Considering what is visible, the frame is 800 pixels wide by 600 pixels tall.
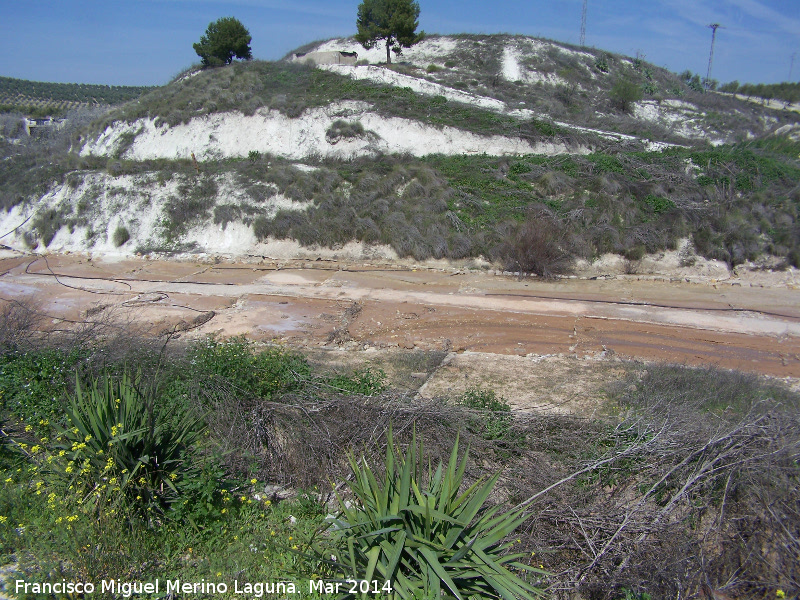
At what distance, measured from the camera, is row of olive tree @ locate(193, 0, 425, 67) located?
31.6 metres

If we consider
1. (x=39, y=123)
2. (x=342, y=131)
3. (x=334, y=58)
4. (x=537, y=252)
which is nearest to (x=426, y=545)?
Result: (x=537, y=252)

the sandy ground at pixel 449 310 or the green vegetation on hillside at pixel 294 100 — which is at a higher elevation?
the green vegetation on hillside at pixel 294 100

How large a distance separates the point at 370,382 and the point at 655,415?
3.70 meters

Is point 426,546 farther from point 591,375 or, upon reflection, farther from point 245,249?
point 245,249

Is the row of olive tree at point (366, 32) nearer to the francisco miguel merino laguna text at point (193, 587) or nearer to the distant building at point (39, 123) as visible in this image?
the distant building at point (39, 123)

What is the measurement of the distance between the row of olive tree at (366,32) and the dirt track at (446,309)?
2196 centimetres

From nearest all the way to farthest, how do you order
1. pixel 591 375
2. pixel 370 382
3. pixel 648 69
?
pixel 370 382 < pixel 591 375 < pixel 648 69

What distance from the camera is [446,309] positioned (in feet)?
40.0

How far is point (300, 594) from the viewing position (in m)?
3.93

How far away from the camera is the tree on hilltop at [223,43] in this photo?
3297 cm

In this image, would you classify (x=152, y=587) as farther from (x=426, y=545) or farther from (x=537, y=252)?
(x=537, y=252)

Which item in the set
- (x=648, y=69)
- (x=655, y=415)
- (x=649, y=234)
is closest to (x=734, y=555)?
(x=655, y=415)

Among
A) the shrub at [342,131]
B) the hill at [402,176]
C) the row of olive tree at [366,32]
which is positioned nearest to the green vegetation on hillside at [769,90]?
the hill at [402,176]

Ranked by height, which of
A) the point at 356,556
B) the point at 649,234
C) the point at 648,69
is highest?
the point at 648,69
